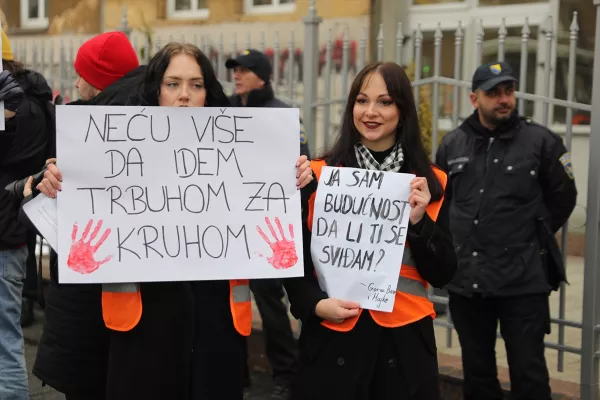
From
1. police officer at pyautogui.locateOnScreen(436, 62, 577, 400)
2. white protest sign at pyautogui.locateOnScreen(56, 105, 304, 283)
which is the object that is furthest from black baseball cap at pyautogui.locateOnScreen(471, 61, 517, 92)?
white protest sign at pyautogui.locateOnScreen(56, 105, 304, 283)

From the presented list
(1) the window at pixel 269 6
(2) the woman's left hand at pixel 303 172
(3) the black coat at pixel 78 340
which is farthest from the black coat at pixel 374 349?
(1) the window at pixel 269 6

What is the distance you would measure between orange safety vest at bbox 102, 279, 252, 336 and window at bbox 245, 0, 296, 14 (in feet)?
32.1

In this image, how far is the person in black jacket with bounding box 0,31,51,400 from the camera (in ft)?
14.8

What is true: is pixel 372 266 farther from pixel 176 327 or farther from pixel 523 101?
pixel 523 101

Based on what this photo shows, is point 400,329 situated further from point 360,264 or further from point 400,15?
point 400,15

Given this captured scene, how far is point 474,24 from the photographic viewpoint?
36.6 feet

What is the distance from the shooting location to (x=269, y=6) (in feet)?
42.5

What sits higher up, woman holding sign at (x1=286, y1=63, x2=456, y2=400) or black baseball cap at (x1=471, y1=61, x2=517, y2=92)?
black baseball cap at (x1=471, y1=61, x2=517, y2=92)

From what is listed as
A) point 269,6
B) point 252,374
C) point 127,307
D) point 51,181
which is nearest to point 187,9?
point 269,6

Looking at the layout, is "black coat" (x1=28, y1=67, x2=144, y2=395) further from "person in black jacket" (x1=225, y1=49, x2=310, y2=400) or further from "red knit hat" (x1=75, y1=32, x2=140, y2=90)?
"person in black jacket" (x1=225, y1=49, x2=310, y2=400)

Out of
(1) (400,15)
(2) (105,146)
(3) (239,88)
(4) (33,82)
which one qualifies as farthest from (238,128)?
(1) (400,15)

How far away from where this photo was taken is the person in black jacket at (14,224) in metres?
4.50

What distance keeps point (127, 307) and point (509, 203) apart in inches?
Result: 93.7

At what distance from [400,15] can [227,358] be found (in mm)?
9199
